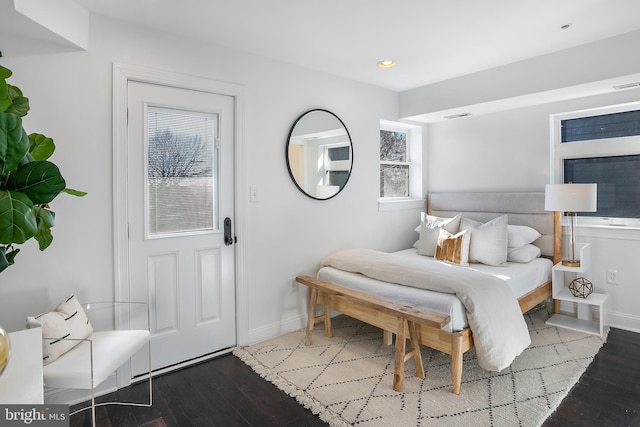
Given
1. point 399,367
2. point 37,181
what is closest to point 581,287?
point 399,367

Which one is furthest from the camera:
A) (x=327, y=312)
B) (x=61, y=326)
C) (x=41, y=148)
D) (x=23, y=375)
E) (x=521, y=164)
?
(x=521, y=164)

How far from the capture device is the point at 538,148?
3.68 m

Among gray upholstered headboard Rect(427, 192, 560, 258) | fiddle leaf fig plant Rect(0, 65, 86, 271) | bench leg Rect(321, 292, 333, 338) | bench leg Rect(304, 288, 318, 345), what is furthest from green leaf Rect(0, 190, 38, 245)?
gray upholstered headboard Rect(427, 192, 560, 258)

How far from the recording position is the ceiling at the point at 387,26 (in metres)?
2.23

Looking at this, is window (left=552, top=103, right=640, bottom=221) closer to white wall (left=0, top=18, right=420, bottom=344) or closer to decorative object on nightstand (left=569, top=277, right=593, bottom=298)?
decorative object on nightstand (left=569, top=277, right=593, bottom=298)

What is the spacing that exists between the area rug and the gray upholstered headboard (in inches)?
36.3

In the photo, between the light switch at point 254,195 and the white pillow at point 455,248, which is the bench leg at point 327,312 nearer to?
the light switch at point 254,195

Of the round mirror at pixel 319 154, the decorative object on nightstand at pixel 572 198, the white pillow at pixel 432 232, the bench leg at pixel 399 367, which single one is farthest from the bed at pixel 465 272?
the round mirror at pixel 319 154

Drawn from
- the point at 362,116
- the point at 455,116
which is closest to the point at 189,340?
the point at 362,116

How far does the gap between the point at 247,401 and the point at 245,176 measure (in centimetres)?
160

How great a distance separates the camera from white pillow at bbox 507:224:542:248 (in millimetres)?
3469

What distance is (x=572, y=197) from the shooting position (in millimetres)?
3090

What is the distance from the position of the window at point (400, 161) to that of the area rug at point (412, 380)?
1873mm

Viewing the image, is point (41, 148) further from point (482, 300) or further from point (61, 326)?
point (482, 300)
